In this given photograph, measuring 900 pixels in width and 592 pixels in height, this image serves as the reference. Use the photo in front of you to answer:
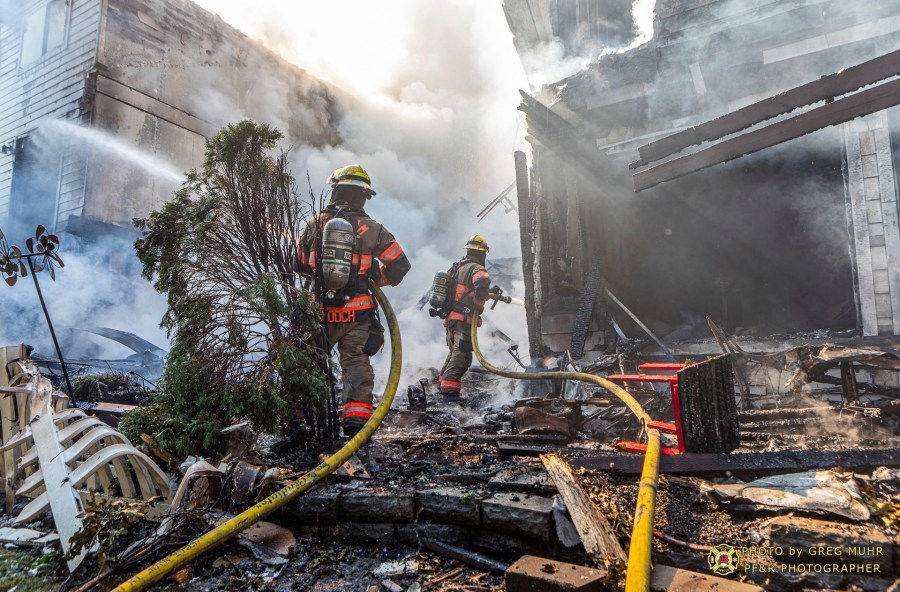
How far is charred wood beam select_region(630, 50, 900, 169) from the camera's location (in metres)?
3.54

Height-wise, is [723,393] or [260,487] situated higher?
[723,393]

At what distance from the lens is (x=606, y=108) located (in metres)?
8.48

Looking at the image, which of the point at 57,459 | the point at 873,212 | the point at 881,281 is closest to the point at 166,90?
the point at 57,459

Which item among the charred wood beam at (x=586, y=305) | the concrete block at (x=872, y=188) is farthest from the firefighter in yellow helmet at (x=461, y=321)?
the concrete block at (x=872, y=188)

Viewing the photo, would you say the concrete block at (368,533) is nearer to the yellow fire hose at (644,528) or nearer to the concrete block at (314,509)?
the concrete block at (314,509)

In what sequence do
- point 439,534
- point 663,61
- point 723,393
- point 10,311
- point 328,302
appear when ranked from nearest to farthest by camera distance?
Result: point 439,534, point 723,393, point 328,302, point 663,61, point 10,311

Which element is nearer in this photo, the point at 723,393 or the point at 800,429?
the point at 723,393

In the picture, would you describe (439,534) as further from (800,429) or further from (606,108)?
(606,108)

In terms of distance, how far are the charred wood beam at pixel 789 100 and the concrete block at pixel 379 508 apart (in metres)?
3.57

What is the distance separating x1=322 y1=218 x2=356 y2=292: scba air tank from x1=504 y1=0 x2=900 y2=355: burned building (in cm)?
286

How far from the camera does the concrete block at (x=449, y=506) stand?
2389 millimetres

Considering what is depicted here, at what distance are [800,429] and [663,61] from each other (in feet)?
21.3

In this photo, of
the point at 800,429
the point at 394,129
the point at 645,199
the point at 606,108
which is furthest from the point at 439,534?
the point at 394,129

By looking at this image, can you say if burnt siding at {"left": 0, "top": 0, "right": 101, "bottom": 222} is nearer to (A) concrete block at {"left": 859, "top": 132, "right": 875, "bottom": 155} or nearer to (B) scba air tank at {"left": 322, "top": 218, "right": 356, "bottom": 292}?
(B) scba air tank at {"left": 322, "top": 218, "right": 356, "bottom": 292}
